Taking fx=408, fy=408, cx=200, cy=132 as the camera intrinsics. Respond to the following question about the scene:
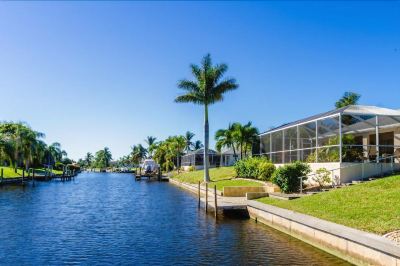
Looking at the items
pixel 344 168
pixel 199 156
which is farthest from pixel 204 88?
pixel 199 156

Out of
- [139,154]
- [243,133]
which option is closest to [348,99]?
[243,133]

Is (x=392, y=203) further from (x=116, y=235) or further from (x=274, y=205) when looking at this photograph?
(x=116, y=235)

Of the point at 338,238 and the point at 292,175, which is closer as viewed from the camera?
the point at 338,238

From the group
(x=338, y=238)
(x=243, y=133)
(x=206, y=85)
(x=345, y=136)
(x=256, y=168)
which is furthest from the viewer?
(x=243, y=133)

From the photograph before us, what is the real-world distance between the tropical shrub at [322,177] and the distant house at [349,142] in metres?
0.46

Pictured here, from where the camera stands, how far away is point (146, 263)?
46.9 ft

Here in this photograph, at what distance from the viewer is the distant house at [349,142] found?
85.1ft

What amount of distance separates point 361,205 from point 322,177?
28.9 ft

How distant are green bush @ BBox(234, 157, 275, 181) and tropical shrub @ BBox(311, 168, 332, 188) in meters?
7.78

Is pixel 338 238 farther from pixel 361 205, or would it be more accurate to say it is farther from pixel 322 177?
pixel 322 177

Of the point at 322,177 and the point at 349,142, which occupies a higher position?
the point at 349,142

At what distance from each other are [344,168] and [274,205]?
211 inches

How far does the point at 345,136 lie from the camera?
2817 centimetres

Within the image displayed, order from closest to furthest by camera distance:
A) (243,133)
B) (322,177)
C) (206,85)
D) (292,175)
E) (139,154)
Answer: (322,177)
(292,175)
(206,85)
(243,133)
(139,154)
